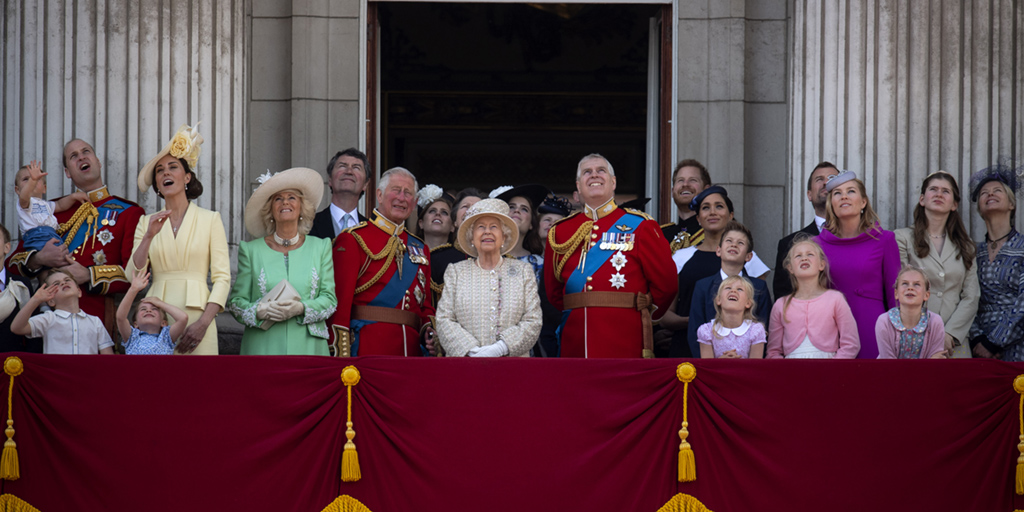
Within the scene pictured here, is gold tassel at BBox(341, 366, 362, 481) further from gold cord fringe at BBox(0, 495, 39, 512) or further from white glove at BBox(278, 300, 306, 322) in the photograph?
gold cord fringe at BBox(0, 495, 39, 512)

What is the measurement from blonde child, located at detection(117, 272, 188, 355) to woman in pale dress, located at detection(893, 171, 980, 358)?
4001 mm

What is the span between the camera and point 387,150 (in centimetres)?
1465

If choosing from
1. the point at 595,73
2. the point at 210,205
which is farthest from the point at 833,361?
the point at 595,73

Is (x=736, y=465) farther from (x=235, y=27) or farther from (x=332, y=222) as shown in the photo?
(x=235, y=27)

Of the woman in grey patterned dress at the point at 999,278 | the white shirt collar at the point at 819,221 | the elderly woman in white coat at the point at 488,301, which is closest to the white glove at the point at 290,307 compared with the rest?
the elderly woman in white coat at the point at 488,301

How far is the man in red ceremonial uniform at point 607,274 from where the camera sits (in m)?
6.18

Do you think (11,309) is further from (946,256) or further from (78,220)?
(946,256)

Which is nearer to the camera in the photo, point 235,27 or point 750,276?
point 750,276

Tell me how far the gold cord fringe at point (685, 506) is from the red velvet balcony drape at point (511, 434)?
31 millimetres

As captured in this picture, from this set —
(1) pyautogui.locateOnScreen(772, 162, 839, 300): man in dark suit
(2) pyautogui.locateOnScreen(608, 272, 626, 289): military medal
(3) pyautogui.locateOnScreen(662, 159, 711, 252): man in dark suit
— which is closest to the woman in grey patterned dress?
(1) pyautogui.locateOnScreen(772, 162, 839, 300): man in dark suit

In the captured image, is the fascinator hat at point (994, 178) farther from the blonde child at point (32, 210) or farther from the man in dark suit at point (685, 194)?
the blonde child at point (32, 210)

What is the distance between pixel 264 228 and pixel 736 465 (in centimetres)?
281

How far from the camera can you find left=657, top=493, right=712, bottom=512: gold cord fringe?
5199mm

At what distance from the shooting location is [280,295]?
19.5ft
